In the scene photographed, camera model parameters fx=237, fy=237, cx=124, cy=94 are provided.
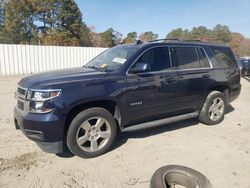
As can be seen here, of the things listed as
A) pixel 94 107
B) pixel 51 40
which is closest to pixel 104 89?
pixel 94 107

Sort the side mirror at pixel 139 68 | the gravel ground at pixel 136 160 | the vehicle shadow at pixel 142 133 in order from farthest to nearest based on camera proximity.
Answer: the vehicle shadow at pixel 142 133 < the side mirror at pixel 139 68 < the gravel ground at pixel 136 160

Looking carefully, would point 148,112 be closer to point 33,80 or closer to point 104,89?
point 104,89

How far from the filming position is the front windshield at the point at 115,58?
430 centimetres

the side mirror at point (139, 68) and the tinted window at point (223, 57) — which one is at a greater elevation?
the tinted window at point (223, 57)

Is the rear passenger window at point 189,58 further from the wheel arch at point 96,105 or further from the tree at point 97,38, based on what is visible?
the tree at point 97,38

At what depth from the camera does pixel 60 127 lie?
3539mm

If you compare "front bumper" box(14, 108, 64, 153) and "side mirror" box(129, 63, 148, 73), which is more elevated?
"side mirror" box(129, 63, 148, 73)

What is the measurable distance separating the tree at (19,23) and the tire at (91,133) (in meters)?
43.1

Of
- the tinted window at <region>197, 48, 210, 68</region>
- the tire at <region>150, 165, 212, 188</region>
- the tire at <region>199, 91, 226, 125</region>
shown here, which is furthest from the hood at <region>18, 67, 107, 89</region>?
the tire at <region>199, 91, 226, 125</region>

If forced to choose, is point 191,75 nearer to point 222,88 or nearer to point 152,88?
point 152,88

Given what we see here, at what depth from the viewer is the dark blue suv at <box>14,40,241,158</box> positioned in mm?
3500

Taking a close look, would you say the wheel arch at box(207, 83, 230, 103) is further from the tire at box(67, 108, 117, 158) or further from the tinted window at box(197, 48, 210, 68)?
the tire at box(67, 108, 117, 158)

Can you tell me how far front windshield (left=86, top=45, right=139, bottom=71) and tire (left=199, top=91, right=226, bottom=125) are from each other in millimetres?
2184

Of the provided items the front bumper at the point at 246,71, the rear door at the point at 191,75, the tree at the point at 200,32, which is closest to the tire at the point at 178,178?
the rear door at the point at 191,75
